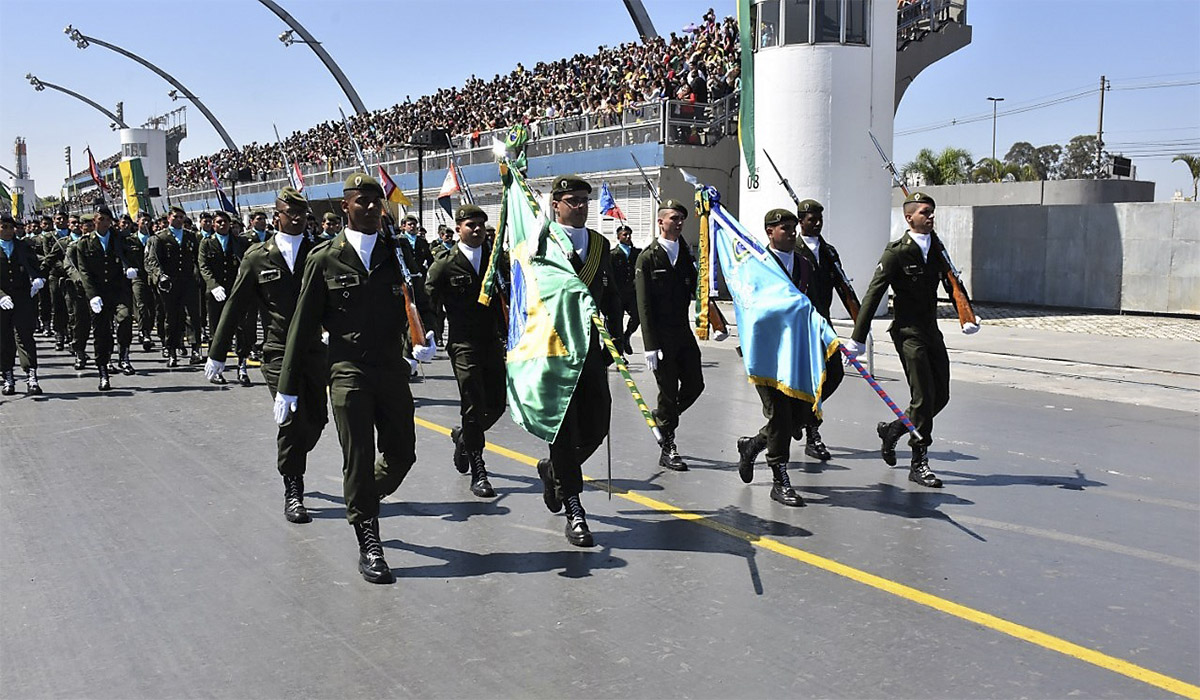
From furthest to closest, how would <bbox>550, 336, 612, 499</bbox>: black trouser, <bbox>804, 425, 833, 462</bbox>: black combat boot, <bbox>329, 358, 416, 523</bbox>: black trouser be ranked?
<bbox>804, 425, 833, 462</bbox>: black combat boot < <bbox>550, 336, 612, 499</bbox>: black trouser < <bbox>329, 358, 416, 523</bbox>: black trouser

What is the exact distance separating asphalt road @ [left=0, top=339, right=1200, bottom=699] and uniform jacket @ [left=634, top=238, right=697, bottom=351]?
1102mm

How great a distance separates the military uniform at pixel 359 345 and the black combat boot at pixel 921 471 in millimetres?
3862

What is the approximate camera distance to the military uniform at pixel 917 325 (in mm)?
7414

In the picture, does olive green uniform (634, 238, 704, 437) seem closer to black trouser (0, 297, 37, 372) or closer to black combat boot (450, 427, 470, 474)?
black combat boot (450, 427, 470, 474)

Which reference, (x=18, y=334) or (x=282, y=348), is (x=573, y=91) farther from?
(x=282, y=348)

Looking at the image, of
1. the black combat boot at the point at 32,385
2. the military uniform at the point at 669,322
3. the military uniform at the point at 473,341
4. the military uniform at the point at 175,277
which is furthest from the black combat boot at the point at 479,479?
the military uniform at the point at 175,277

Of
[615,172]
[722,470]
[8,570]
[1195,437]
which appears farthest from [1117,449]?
[615,172]

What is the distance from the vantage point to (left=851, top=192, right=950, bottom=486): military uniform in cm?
741

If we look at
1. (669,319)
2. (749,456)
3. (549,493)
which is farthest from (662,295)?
(549,493)

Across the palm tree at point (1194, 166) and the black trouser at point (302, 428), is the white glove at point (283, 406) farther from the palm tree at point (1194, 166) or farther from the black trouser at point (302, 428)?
the palm tree at point (1194, 166)

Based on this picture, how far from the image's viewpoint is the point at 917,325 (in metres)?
7.48

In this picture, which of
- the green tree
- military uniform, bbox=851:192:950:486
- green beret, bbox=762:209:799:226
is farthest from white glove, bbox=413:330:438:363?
the green tree

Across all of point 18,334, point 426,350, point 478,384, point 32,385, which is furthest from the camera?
point 18,334

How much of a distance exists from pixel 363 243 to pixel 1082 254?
19.6 metres
